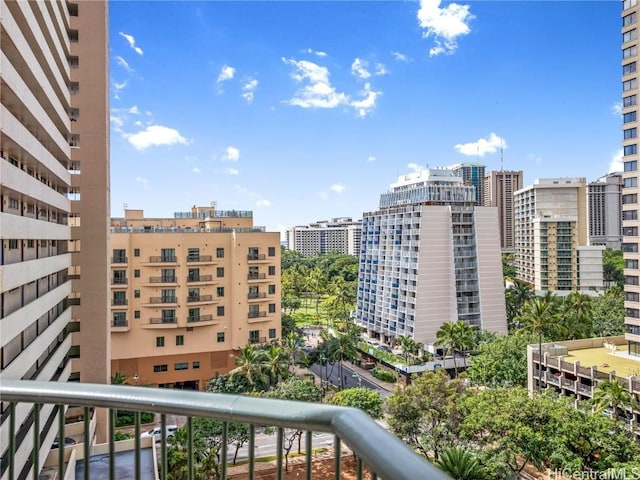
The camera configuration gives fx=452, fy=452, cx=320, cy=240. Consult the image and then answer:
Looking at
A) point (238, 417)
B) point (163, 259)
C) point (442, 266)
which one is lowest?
point (442, 266)

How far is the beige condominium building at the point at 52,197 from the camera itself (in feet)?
27.2

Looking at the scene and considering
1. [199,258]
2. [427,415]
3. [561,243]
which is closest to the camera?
[427,415]

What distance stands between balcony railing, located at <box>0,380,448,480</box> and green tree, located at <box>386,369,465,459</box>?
48.5 feet

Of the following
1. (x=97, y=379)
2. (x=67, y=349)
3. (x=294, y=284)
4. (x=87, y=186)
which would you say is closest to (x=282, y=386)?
(x=97, y=379)

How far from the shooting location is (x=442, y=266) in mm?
32031

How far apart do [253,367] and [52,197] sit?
1156cm

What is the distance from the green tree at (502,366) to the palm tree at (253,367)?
35.0 ft

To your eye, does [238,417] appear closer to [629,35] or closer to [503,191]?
[629,35]

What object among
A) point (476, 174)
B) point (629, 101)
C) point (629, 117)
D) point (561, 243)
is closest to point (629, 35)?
point (629, 101)

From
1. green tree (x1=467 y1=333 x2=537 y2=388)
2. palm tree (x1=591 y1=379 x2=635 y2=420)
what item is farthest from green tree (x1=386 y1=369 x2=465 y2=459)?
green tree (x1=467 y1=333 x2=537 y2=388)

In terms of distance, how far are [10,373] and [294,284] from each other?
46.8 meters

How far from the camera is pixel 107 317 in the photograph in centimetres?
1535

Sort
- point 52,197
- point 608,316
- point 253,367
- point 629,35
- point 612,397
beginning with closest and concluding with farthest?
point 52,197
point 612,397
point 253,367
point 629,35
point 608,316

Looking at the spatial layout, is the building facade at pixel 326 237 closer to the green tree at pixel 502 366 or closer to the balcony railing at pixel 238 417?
the green tree at pixel 502 366
